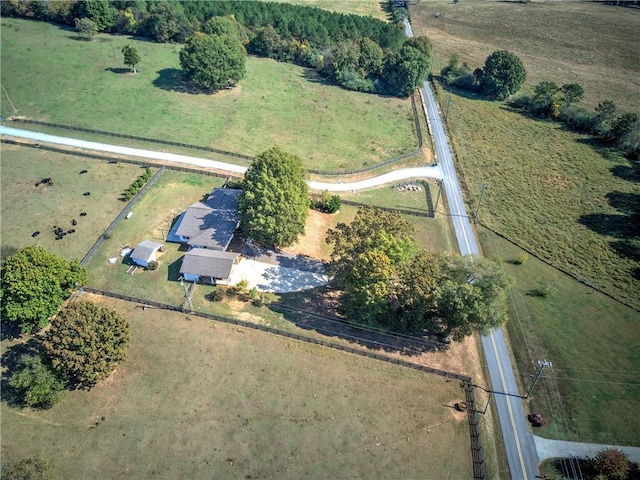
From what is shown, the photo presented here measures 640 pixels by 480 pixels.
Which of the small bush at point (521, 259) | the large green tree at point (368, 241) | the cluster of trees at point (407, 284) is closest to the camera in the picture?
the cluster of trees at point (407, 284)

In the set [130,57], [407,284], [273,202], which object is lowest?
[407,284]

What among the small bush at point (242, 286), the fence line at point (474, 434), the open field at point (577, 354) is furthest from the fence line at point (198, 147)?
the fence line at point (474, 434)

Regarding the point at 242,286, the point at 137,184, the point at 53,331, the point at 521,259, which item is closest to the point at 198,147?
the point at 137,184

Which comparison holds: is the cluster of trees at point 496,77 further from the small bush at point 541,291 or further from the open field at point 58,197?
the open field at point 58,197

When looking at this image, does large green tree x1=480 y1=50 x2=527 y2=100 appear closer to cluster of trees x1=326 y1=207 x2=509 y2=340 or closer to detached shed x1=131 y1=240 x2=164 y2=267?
cluster of trees x1=326 y1=207 x2=509 y2=340

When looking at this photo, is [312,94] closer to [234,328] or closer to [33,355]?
[234,328]

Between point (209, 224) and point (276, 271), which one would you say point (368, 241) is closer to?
point (276, 271)
